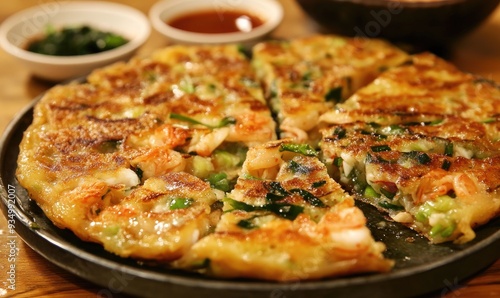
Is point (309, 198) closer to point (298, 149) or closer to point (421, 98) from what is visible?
point (298, 149)

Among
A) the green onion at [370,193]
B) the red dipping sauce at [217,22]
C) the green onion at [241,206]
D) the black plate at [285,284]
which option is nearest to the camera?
the black plate at [285,284]

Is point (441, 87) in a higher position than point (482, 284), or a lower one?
higher

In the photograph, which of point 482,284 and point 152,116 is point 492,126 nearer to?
point 482,284

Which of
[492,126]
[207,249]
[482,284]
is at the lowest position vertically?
[482,284]

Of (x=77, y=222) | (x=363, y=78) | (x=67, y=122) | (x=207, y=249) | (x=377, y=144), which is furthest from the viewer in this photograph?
(x=363, y=78)

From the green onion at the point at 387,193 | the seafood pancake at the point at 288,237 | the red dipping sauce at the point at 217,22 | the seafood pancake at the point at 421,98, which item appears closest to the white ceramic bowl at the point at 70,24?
the red dipping sauce at the point at 217,22

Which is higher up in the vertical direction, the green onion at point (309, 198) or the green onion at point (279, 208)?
the green onion at point (309, 198)

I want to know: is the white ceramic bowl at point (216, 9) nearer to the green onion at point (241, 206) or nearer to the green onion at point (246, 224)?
the green onion at point (241, 206)

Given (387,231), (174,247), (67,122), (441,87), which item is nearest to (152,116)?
(67,122)
